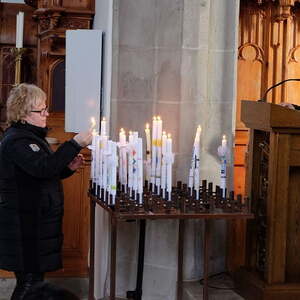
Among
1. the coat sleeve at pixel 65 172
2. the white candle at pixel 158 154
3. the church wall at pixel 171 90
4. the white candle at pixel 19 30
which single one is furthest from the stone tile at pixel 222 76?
the white candle at pixel 19 30

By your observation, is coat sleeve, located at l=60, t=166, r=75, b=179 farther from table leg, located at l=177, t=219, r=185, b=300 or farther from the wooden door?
the wooden door

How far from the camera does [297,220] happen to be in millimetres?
4562

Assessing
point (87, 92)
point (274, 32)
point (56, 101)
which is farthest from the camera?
point (56, 101)

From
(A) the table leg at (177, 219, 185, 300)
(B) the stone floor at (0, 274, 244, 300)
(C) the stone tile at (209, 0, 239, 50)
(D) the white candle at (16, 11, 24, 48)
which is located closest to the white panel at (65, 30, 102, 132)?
(D) the white candle at (16, 11, 24, 48)

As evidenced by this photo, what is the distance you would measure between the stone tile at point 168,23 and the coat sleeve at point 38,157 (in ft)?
3.60

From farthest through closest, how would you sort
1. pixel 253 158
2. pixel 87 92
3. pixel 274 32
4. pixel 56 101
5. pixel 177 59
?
1. pixel 56 101
2. pixel 274 32
3. pixel 87 92
4. pixel 177 59
5. pixel 253 158

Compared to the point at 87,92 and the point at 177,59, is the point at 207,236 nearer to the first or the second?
the point at 177,59

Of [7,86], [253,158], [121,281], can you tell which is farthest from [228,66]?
[7,86]

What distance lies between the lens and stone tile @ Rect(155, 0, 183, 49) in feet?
16.6

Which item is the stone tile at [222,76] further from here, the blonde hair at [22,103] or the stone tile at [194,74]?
the blonde hair at [22,103]

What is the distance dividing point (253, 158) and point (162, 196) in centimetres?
63

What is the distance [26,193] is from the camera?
14.5 ft

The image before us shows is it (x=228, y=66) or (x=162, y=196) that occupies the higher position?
(x=228, y=66)

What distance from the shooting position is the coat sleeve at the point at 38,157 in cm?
431
